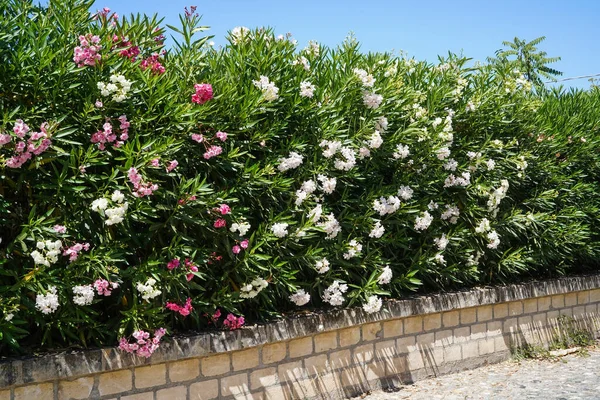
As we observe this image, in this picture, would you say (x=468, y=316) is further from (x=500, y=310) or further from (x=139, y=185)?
(x=139, y=185)

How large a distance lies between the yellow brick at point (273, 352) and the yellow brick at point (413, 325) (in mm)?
1545

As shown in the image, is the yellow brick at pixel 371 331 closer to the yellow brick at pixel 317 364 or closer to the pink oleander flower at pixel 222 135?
the yellow brick at pixel 317 364

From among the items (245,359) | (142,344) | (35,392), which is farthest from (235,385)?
(35,392)

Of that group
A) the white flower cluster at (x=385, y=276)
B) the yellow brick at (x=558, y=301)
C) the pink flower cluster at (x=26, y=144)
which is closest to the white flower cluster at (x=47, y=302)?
the pink flower cluster at (x=26, y=144)

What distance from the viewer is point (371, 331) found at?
6.69m

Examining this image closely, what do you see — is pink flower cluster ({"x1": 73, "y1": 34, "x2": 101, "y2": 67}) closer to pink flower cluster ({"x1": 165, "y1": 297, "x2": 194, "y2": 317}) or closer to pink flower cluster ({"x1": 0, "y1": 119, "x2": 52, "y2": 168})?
pink flower cluster ({"x1": 0, "y1": 119, "x2": 52, "y2": 168})

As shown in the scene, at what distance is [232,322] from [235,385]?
0.51 metres

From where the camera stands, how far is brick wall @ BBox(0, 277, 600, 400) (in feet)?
16.3

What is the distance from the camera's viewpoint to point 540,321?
27.9ft

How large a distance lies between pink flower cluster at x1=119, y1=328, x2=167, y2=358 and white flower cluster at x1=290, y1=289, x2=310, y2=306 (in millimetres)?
1341

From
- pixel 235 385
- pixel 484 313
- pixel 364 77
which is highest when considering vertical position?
pixel 364 77

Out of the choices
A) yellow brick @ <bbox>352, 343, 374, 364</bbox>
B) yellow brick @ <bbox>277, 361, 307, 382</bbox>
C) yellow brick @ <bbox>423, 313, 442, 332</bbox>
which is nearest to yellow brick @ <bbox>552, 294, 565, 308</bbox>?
yellow brick @ <bbox>423, 313, 442, 332</bbox>

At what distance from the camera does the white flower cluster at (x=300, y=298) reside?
6.01 meters

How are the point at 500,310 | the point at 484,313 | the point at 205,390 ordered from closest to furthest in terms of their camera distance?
1. the point at 205,390
2. the point at 484,313
3. the point at 500,310
